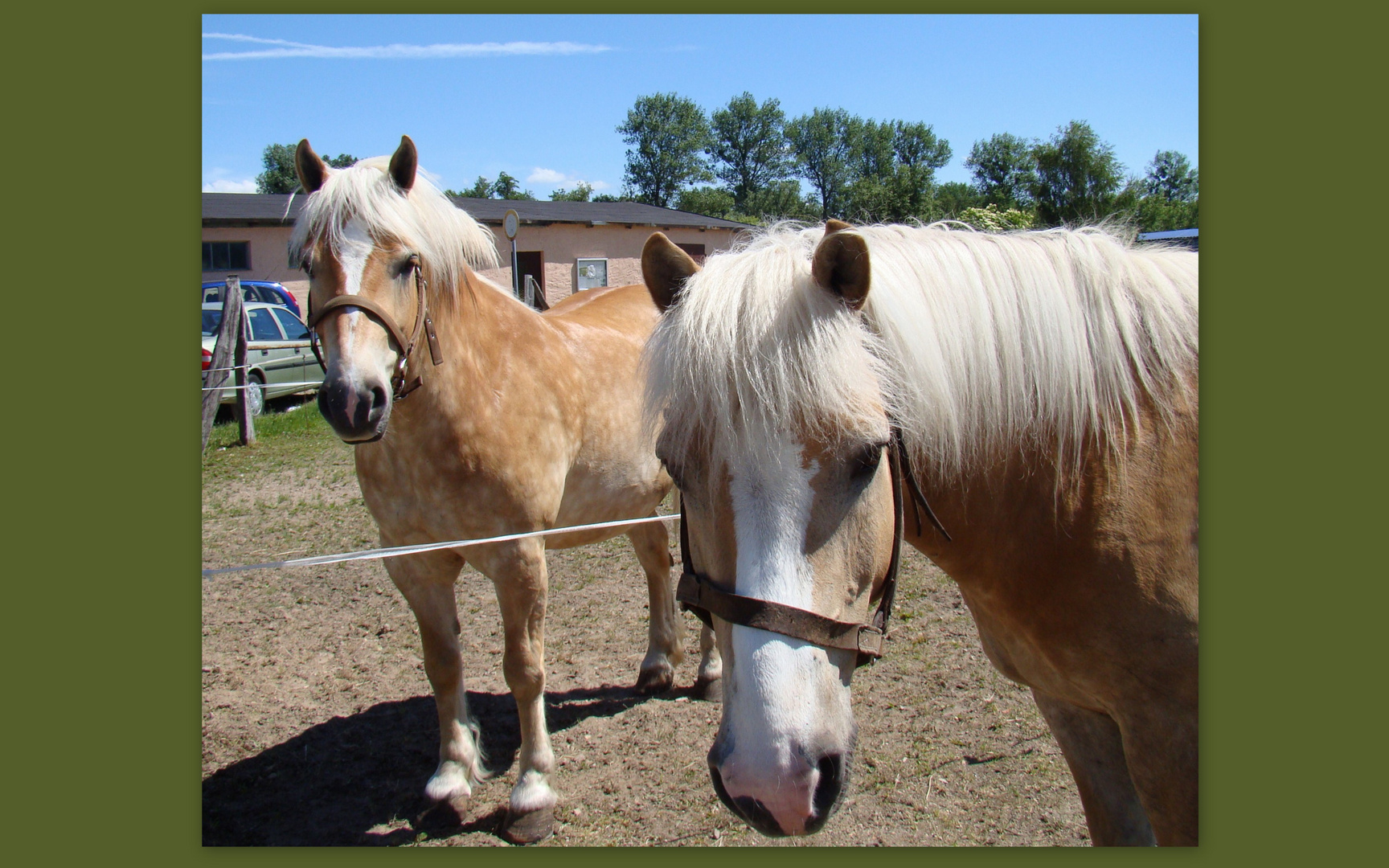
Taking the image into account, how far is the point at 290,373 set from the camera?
9750mm

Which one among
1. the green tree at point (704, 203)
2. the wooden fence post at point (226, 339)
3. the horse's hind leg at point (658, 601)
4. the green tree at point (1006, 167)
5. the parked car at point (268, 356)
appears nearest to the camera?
the horse's hind leg at point (658, 601)

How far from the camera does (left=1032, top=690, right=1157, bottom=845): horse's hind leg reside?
1.95 m

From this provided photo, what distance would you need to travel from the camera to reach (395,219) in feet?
8.09

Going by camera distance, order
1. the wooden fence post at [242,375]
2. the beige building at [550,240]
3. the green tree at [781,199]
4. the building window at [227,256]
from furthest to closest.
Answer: the beige building at [550,240] < the building window at [227,256] < the wooden fence post at [242,375] < the green tree at [781,199]

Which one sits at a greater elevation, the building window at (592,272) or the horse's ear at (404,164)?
the building window at (592,272)

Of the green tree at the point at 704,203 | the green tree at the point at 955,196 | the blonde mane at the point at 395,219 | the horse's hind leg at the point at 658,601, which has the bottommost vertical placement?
the horse's hind leg at the point at 658,601

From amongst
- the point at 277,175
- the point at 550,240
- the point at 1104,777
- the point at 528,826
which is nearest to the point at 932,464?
the point at 1104,777

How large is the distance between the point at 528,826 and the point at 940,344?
2.38 m

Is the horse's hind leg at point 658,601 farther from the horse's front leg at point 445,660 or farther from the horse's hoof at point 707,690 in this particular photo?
the horse's front leg at point 445,660

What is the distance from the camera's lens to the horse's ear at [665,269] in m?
1.55

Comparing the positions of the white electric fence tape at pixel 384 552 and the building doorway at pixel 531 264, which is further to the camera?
the building doorway at pixel 531 264

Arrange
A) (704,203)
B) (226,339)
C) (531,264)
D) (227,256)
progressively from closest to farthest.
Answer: (226,339), (227,256), (704,203), (531,264)

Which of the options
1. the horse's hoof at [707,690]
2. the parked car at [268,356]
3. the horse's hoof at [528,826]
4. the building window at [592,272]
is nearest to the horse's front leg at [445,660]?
the horse's hoof at [528,826]

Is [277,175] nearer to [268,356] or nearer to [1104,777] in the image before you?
[268,356]
